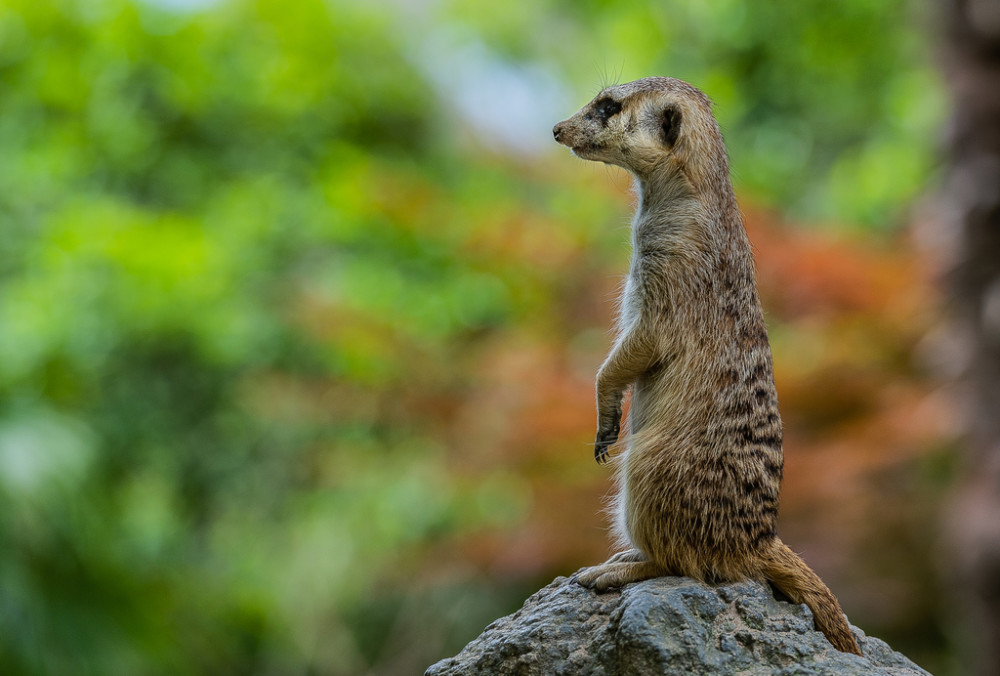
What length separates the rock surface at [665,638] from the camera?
1825 mm

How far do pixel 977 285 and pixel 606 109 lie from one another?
345 centimetres

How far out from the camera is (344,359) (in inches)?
282

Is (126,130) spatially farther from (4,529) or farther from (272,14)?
(4,529)

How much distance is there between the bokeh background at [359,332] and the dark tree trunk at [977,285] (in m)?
0.22

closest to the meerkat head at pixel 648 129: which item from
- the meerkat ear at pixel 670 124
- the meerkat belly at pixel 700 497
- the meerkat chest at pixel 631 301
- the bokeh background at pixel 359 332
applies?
the meerkat ear at pixel 670 124

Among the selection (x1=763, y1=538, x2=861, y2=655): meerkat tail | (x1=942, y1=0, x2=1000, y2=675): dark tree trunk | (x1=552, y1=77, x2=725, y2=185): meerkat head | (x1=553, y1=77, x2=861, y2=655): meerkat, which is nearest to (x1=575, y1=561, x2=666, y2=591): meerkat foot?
(x1=553, y1=77, x2=861, y2=655): meerkat

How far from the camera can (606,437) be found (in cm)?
214

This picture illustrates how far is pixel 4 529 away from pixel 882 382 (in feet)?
14.5

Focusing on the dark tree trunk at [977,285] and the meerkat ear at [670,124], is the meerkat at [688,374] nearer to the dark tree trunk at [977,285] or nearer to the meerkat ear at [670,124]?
the meerkat ear at [670,124]

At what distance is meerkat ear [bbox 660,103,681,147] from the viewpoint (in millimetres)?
2098

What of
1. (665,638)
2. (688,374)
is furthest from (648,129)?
(665,638)

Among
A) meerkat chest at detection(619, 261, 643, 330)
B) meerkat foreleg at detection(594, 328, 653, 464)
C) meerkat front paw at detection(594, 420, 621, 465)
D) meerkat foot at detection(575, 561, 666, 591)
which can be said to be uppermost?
meerkat chest at detection(619, 261, 643, 330)

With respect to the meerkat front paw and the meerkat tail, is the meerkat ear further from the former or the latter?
the meerkat tail

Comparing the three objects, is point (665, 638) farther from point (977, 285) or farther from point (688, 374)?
point (977, 285)
